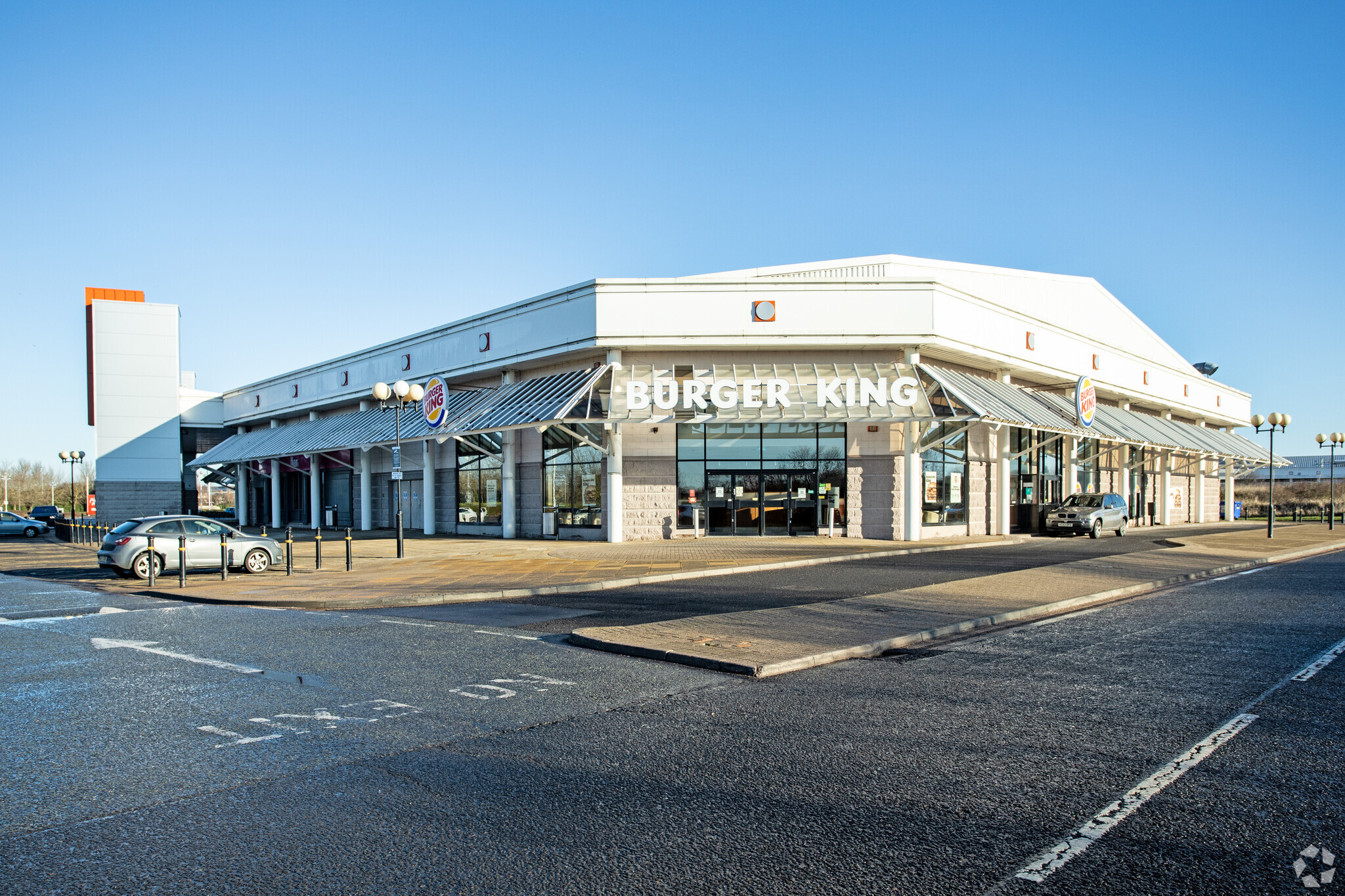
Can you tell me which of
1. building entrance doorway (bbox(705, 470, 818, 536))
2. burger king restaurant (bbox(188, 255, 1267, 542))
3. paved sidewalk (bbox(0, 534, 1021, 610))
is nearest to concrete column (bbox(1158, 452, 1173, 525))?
burger king restaurant (bbox(188, 255, 1267, 542))

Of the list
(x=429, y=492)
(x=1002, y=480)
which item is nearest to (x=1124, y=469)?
(x=1002, y=480)

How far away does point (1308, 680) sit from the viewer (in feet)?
26.1

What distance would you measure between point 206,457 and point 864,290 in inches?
1590

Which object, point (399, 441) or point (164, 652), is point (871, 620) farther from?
point (399, 441)

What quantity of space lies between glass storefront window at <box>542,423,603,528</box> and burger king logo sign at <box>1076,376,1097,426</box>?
18.2 meters

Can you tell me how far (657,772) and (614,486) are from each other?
21639 millimetres

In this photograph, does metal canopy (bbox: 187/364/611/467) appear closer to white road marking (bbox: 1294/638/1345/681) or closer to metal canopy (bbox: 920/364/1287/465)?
metal canopy (bbox: 920/364/1287/465)

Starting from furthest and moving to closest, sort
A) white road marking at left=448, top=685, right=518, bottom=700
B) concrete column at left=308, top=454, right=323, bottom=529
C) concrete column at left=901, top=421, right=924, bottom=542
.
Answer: concrete column at left=308, top=454, right=323, bottom=529, concrete column at left=901, top=421, right=924, bottom=542, white road marking at left=448, top=685, right=518, bottom=700

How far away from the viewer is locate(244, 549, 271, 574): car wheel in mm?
19484

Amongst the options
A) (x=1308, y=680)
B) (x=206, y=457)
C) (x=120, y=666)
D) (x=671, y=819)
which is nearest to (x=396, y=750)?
(x=671, y=819)

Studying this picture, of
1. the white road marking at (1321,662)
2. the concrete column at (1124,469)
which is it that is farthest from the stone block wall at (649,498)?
the concrete column at (1124,469)

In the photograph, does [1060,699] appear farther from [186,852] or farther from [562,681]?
[186,852]

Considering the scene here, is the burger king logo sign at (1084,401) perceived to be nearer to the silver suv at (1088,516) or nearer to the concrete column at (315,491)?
the silver suv at (1088,516)

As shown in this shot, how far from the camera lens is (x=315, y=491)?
137 ft
